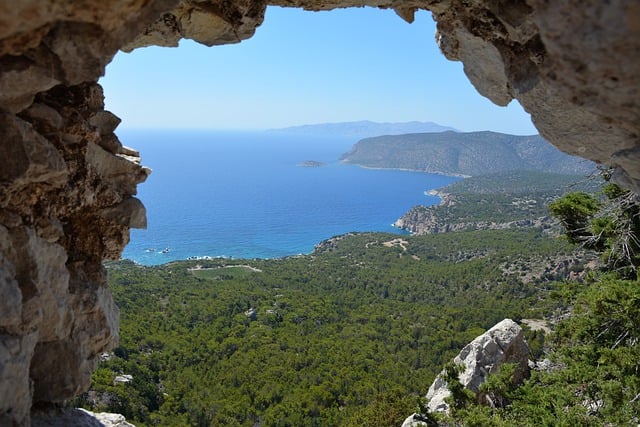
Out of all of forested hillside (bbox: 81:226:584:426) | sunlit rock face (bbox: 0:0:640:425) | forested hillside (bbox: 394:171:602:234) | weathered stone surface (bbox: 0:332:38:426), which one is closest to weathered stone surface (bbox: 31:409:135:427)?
sunlit rock face (bbox: 0:0:640:425)

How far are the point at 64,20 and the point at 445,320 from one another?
111 feet

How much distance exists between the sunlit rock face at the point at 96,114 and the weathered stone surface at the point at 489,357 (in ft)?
27.2

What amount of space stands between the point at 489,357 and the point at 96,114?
11524mm

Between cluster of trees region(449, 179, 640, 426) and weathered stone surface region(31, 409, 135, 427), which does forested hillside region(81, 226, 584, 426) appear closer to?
cluster of trees region(449, 179, 640, 426)

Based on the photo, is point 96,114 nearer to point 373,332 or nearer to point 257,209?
point 373,332

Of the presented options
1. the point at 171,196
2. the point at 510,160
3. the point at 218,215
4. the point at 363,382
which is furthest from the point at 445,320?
the point at 510,160

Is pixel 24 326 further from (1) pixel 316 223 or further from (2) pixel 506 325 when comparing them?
(1) pixel 316 223

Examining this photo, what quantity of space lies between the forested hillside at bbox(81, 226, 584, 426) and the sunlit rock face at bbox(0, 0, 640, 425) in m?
7.54

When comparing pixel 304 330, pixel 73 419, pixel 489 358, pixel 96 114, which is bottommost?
pixel 304 330

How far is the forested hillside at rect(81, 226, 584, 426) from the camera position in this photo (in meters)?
20.8

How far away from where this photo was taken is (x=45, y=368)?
4.68m

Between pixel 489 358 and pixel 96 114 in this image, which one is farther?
pixel 489 358

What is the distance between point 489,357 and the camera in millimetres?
12367

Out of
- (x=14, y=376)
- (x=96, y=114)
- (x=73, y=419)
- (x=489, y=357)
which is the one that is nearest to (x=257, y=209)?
(x=489, y=357)
